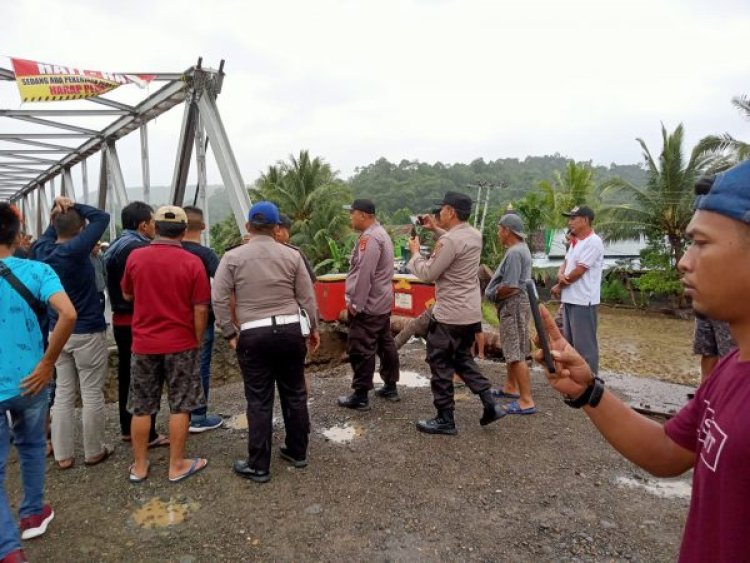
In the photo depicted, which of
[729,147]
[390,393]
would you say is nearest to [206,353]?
[390,393]

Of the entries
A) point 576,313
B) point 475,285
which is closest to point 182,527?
point 475,285

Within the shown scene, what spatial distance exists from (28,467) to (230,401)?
2.34m

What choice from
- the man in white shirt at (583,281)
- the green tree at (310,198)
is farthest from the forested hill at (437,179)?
the man in white shirt at (583,281)

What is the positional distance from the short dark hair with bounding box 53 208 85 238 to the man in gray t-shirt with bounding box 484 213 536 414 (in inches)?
137

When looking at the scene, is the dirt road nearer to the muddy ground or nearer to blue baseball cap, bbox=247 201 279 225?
the muddy ground

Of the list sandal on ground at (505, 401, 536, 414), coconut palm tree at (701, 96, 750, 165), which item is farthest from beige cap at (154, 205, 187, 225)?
coconut palm tree at (701, 96, 750, 165)

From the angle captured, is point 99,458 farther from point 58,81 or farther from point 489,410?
point 58,81

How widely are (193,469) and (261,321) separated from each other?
120cm

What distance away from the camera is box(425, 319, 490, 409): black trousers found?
4004mm

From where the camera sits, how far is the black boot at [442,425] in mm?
4043

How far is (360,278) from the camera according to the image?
4.45 m

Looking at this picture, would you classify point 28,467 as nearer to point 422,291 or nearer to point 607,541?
point 607,541

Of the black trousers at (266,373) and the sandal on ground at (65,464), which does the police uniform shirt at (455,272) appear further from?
the sandal on ground at (65,464)

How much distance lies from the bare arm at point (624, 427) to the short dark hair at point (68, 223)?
3279 mm
